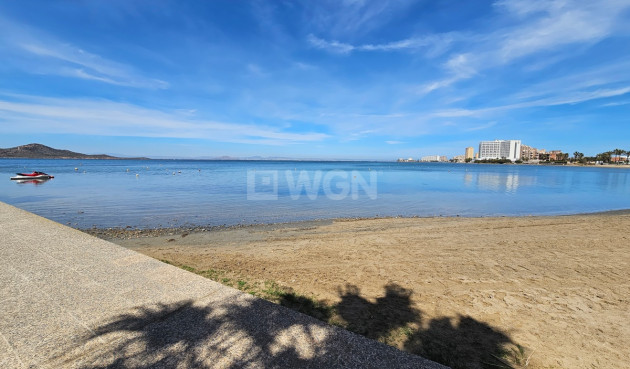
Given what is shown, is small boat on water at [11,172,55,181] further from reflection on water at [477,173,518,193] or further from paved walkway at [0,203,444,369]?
reflection on water at [477,173,518,193]

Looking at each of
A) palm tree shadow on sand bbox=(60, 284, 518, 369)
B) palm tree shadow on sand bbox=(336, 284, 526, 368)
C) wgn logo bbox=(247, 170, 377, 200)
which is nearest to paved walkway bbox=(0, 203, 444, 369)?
palm tree shadow on sand bbox=(60, 284, 518, 369)

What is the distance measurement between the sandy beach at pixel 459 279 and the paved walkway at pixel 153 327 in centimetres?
103

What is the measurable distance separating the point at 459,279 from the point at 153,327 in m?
5.26

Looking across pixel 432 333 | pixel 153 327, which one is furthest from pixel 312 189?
pixel 153 327

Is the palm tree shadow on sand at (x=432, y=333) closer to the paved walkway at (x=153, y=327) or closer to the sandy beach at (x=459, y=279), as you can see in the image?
the sandy beach at (x=459, y=279)

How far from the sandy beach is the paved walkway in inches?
40.6

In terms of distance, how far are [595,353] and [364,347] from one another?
116 inches

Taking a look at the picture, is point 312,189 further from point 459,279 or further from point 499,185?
point 499,185

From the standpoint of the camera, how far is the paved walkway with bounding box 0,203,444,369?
2.69 metres

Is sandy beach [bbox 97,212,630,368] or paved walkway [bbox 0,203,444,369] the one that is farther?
sandy beach [bbox 97,212,630,368]

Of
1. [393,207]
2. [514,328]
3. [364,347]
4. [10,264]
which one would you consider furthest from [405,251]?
[393,207]

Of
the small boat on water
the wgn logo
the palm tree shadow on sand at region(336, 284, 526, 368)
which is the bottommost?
the wgn logo

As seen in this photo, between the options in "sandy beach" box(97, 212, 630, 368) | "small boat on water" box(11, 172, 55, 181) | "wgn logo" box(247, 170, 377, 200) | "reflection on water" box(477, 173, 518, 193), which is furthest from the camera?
"small boat on water" box(11, 172, 55, 181)

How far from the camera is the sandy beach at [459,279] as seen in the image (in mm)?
3598
